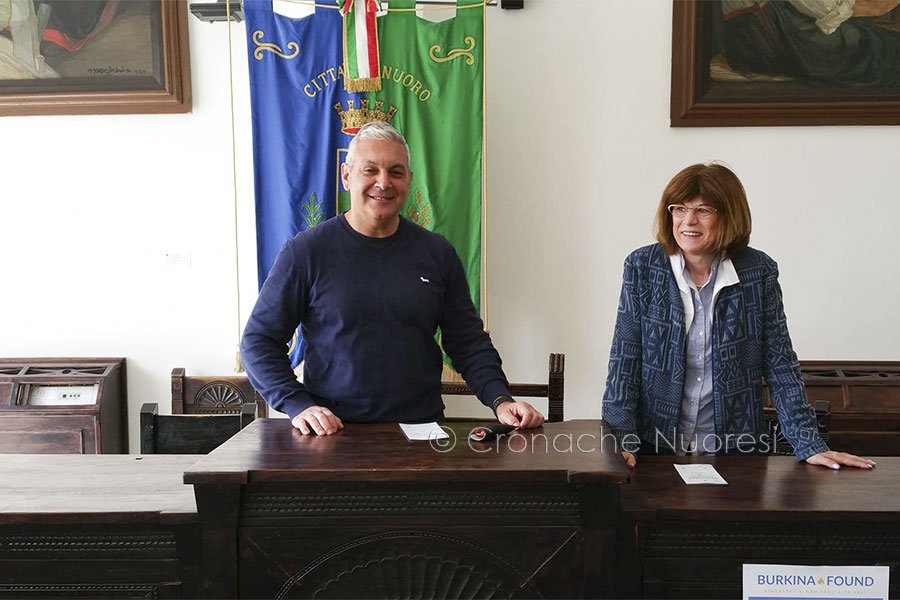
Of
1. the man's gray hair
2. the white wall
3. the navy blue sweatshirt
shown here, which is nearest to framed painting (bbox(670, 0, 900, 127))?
the white wall

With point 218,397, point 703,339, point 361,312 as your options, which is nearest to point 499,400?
point 361,312

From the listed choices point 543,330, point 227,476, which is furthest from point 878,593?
point 543,330

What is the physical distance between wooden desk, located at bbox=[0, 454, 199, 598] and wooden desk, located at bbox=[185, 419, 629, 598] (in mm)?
87

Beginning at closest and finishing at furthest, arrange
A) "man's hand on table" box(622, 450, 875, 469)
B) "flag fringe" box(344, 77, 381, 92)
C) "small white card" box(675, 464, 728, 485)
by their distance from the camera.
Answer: "small white card" box(675, 464, 728, 485) → "man's hand on table" box(622, 450, 875, 469) → "flag fringe" box(344, 77, 381, 92)

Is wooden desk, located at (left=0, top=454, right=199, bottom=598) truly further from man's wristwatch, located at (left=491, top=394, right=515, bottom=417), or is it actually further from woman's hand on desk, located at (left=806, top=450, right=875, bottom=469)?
woman's hand on desk, located at (left=806, top=450, right=875, bottom=469)

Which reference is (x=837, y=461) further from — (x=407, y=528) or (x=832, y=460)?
(x=407, y=528)

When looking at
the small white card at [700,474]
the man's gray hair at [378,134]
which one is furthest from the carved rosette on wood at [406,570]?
the man's gray hair at [378,134]

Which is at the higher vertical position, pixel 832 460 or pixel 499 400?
pixel 499 400

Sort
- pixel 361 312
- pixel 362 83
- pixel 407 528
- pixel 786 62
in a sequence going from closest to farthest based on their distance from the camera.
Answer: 1. pixel 407 528
2. pixel 361 312
3. pixel 362 83
4. pixel 786 62

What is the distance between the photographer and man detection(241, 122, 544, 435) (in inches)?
89.7

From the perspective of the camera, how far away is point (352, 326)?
2.28m

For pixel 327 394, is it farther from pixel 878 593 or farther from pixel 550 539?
pixel 878 593

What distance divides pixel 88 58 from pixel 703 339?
123 inches

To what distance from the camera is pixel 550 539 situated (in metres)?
1.69
